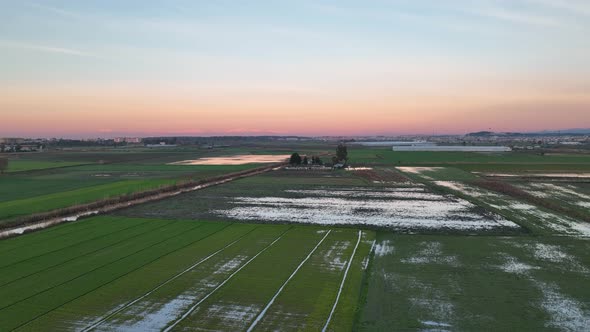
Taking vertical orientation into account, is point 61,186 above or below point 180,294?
above

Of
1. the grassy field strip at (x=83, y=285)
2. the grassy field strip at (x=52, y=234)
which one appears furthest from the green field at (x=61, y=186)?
the grassy field strip at (x=83, y=285)

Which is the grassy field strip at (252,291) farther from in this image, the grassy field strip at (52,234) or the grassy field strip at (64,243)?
the grassy field strip at (52,234)

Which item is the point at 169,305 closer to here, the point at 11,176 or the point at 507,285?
the point at 507,285

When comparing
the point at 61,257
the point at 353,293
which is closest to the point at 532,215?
the point at 353,293

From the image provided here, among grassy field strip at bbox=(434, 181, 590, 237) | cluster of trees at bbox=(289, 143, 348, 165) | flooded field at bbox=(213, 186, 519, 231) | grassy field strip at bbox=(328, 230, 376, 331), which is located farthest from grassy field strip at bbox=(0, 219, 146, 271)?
cluster of trees at bbox=(289, 143, 348, 165)

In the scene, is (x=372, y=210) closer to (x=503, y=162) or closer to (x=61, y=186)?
(x=61, y=186)

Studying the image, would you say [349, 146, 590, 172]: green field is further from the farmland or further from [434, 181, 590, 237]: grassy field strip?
the farmland
